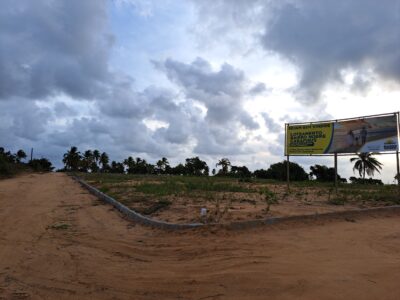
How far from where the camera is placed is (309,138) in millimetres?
15859

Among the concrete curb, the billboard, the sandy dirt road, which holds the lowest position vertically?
the sandy dirt road

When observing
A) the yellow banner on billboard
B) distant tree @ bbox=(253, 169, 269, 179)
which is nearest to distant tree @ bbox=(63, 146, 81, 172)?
distant tree @ bbox=(253, 169, 269, 179)

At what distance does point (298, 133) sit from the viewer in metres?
16.2

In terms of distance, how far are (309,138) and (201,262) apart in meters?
11.3

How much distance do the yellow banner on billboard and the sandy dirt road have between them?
6.76 m

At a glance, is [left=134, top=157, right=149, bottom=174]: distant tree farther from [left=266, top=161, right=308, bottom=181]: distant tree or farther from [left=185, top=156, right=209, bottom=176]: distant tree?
[left=266, top=161, right=308, bottom=181]: distant tree

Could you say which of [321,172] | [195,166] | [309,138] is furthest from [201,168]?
[309,138]

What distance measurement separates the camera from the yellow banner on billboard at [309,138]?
15.4m

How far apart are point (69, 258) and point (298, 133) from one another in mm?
12211

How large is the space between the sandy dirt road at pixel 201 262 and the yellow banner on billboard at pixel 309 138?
22.2 feet

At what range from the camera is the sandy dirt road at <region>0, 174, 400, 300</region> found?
4.46 m

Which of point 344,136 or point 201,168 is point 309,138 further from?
point 201,168

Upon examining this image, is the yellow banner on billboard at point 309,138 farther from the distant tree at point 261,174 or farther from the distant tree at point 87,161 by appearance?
the distant tree at point 87,161

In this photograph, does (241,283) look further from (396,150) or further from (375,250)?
(396,150)
